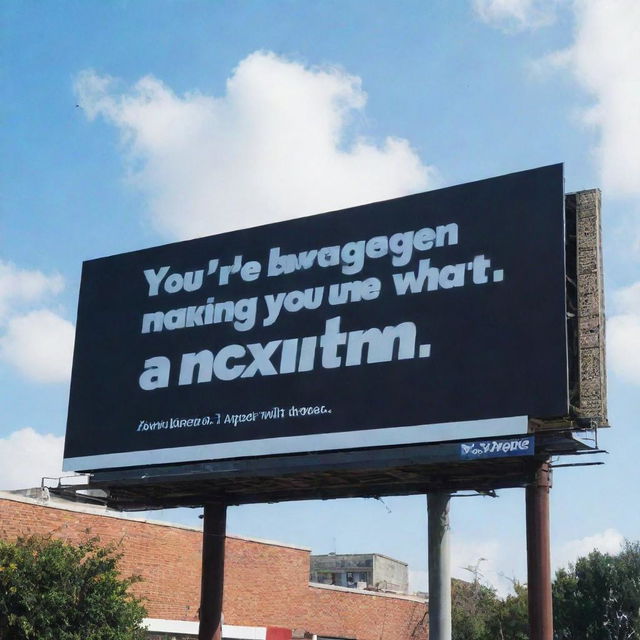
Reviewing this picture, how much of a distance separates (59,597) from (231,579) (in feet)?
44.0

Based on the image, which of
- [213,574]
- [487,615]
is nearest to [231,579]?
[213,574]

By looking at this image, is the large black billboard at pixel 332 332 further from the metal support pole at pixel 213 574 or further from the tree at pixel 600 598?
the tree at pixel 600 598

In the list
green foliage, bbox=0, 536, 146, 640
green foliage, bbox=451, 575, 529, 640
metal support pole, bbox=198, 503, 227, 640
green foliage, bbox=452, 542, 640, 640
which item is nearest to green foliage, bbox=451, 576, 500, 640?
green foliage, bbox=451, 575, 529, 640

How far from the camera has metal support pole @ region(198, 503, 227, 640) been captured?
2205cm

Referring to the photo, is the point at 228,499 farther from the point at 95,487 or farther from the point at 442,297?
the point at 442,297

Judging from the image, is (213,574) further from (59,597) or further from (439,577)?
(439,577)

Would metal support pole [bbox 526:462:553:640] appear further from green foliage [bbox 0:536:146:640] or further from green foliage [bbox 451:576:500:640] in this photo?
green foliage [bbox 451:576:500:640]

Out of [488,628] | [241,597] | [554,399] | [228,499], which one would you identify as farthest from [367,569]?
[554,399]

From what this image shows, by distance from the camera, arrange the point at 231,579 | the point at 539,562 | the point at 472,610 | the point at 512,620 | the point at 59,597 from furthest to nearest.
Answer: the point at 472,610 → the point at 512,620 → the point at 231,579 → the point at 59,597 → the point at 539,562

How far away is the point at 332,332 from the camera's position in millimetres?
20484

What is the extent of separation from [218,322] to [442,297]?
5.06 m

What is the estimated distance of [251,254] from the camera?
22188 millimetres

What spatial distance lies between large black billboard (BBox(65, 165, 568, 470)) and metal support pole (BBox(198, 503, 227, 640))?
212 centimetres

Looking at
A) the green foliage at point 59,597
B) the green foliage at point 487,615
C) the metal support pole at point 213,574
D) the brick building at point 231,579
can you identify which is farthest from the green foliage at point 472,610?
the green foliage at point 59,597
